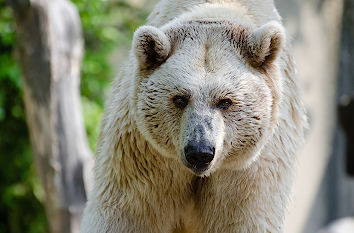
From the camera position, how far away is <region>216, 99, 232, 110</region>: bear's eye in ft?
10.7

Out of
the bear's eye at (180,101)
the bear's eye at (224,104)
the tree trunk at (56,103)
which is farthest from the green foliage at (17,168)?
the bear's eye at (224,104)

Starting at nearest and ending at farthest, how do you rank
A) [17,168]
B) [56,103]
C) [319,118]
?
[56,103] < [17,168] < [319,118]

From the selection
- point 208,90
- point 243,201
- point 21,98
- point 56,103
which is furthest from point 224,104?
point 21,98

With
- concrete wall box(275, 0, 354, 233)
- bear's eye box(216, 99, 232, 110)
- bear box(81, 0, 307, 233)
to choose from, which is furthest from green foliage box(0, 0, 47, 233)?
bear's eye box(216, 99, 232, 110)

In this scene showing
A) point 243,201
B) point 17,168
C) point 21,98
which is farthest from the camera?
point 17,168

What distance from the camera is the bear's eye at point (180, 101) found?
325cm

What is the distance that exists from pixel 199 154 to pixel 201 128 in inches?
5.7

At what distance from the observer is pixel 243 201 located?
3.61m

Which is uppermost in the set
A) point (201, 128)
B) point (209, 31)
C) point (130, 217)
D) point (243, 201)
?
point (209, 31)

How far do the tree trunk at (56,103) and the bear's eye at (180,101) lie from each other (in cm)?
350

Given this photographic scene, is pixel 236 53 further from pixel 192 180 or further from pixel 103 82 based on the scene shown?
pixel 103 82

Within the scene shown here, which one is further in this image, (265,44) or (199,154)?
(265,44)

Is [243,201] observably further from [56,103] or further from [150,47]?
[56,103]

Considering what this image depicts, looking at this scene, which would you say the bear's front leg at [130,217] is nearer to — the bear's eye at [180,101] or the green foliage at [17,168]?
the bear's eye at [180,101]
